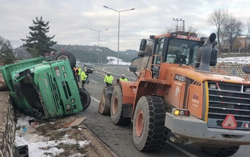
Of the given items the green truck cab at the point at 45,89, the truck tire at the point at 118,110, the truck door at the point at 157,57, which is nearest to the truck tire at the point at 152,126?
the truck door at the point at 157,57

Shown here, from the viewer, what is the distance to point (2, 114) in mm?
6816

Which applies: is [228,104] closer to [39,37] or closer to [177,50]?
[177,50]

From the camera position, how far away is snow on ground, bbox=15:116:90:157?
19.5 ft

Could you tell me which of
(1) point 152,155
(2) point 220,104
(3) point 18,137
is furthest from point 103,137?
(2) point 220,104

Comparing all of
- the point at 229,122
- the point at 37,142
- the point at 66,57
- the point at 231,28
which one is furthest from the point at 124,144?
the point at 231,28

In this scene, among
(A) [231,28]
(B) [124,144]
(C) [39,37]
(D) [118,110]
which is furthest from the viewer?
(A) [231,28]

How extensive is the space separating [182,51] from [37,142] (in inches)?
171

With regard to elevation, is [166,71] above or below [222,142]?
above

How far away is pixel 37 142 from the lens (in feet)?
22.0

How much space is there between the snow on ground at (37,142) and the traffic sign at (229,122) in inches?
122

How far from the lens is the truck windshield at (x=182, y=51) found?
6.80 metres

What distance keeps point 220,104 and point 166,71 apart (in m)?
1.93

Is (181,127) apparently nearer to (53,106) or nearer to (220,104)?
(220,104)

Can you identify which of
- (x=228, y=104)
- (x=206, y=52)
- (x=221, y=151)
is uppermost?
(x=206, y=52)
